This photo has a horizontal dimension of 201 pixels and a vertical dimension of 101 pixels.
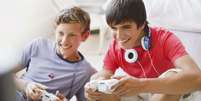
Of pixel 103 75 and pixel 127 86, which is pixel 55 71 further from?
pixel 127 86

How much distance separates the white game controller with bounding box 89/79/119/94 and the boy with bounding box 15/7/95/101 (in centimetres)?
17

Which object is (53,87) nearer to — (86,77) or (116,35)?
(86,77)

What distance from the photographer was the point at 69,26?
1073mm

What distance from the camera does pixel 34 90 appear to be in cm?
105

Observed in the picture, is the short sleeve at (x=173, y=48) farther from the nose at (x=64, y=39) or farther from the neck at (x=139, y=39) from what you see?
the nose at (x=64, y=39)

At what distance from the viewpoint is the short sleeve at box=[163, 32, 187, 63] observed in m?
0.93

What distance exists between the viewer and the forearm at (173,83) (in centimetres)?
89

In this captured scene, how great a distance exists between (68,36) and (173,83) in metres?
0.34

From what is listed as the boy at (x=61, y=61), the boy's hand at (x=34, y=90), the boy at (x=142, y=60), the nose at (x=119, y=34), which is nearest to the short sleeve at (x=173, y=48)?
the boy at (x=142, y=60)

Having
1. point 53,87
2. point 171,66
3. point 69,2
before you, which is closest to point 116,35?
point 171,66

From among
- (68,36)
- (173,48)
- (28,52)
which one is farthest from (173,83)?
(28,52)

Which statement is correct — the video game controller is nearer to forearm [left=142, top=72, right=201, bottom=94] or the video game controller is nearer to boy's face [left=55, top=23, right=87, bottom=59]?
boy's face [left=55, top=23, right=87, bottom=59]

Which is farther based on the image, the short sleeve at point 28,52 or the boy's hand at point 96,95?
the short sleeve at point 28,52

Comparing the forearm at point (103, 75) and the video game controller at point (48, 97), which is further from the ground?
the forearm at point (103, 75)
